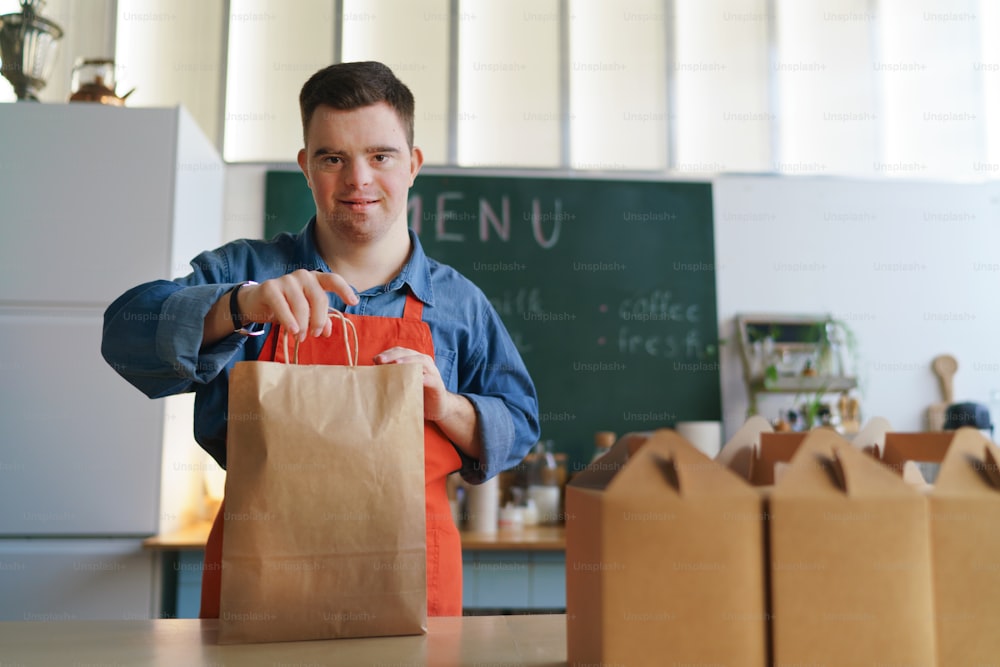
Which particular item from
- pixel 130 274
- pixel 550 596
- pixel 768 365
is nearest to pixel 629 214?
pixel 768 365

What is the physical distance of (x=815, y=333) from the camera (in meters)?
3.20

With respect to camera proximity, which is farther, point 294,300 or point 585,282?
point 585,282

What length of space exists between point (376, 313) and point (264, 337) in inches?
6.8

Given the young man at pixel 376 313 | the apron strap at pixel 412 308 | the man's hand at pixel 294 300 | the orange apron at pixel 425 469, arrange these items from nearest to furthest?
the man's hand at pixel 294 300
the young man at pixel 376 313
the orange apron at pixel 425 469
the apron strap at pixel 412 308

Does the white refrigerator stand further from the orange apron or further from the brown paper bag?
the brown paper bag

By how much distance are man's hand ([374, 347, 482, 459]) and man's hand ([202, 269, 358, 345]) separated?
0.11 metres

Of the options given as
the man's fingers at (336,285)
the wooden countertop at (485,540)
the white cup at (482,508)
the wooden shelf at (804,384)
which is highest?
the man's fingers at (336,285)

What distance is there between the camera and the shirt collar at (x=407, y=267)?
124 cm

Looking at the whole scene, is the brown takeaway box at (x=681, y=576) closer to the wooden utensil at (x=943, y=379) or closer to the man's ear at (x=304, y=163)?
the man's ear at (x=304, y=163)

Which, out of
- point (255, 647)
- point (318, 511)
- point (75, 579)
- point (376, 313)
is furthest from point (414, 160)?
point (75, 579)

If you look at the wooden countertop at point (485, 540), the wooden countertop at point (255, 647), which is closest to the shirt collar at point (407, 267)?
the wooden countertop at point (255, 647)

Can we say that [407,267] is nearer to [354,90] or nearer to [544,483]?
[354,90]

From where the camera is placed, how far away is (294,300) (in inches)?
34.7

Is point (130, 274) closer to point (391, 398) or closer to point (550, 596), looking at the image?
point (550, 596)
